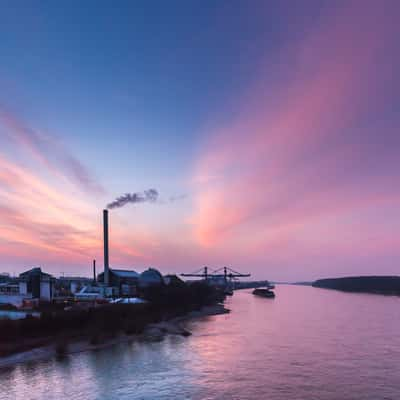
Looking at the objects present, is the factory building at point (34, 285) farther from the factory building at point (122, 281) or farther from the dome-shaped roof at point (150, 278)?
the dome-shaped roof at point (150, 278)

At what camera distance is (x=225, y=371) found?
2748 centimetres

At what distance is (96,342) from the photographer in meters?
37.4

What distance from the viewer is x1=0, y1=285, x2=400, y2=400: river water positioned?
74.1 ft

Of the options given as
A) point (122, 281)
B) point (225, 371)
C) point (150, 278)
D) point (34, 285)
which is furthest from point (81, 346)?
point (150, 278)

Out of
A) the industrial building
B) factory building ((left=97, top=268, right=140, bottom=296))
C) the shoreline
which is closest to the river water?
the shoreline

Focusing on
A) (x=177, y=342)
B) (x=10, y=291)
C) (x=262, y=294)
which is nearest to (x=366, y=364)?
(x=177, y=342)

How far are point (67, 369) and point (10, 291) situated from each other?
41.9 metres

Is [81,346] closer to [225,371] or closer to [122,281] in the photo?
[225,371]

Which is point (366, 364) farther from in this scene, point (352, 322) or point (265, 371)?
point (352, 322)

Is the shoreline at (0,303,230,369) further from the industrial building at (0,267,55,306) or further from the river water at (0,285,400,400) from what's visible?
the industrial building at (0,267,55,306)

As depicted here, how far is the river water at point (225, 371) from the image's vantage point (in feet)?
74.1

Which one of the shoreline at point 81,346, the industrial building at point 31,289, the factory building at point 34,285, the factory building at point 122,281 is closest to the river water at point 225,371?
the shoreline at point 81,346

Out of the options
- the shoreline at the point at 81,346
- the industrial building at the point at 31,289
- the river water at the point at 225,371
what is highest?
the industrial building at the point at 31,289

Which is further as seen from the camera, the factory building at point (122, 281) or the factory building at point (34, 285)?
the factory building at point (122, 281)
